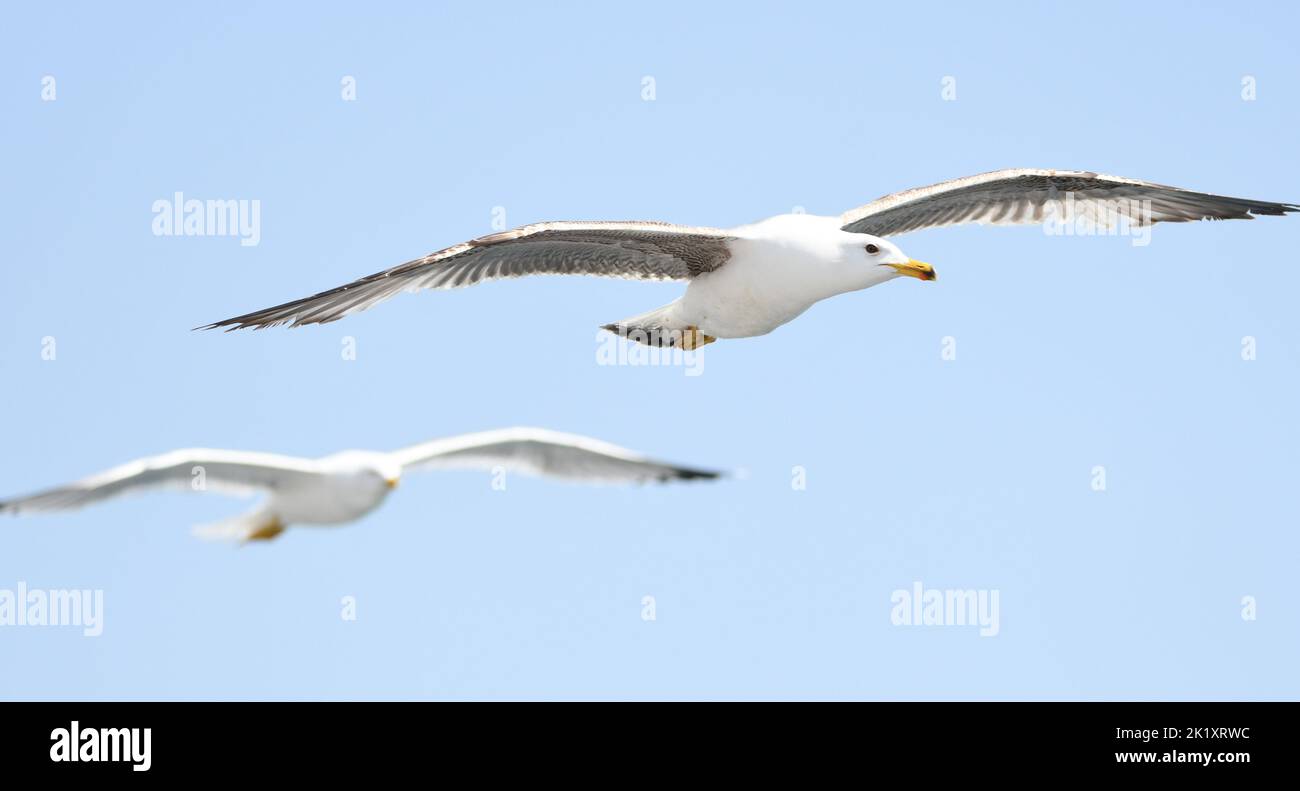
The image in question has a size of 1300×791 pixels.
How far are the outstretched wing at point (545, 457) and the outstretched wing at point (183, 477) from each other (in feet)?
2.61

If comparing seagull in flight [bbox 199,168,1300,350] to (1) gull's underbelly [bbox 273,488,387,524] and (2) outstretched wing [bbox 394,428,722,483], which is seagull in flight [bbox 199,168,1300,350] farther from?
(1) gull's underbelly [bbox 273,488,387,524]

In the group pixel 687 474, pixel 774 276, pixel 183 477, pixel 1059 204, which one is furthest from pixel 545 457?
pixel 1059 204

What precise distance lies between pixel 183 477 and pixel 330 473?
3.05 feet

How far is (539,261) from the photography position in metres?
15.1

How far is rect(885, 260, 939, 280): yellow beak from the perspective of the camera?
44.7ft

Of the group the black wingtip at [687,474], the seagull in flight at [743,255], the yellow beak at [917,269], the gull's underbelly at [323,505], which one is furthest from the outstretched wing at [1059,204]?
the gull's underbelly at [323,505]

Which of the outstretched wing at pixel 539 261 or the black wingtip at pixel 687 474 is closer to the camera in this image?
the black wingtip at pixel 687 474

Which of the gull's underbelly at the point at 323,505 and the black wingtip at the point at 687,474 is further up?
the black wingtip at the point at 687,474

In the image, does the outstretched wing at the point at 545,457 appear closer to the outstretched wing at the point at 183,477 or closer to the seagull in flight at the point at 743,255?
the outstretched wing at the point at 183,477

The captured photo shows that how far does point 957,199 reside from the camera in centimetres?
1630

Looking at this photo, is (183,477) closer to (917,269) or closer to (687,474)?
(687,474)

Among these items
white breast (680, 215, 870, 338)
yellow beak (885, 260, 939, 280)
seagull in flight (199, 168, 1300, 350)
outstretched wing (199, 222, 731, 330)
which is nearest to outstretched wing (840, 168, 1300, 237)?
seagull in flight (199, 168, 1300, 350)

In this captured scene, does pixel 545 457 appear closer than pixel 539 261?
Yes

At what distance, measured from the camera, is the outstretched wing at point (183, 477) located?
10.3 metres
